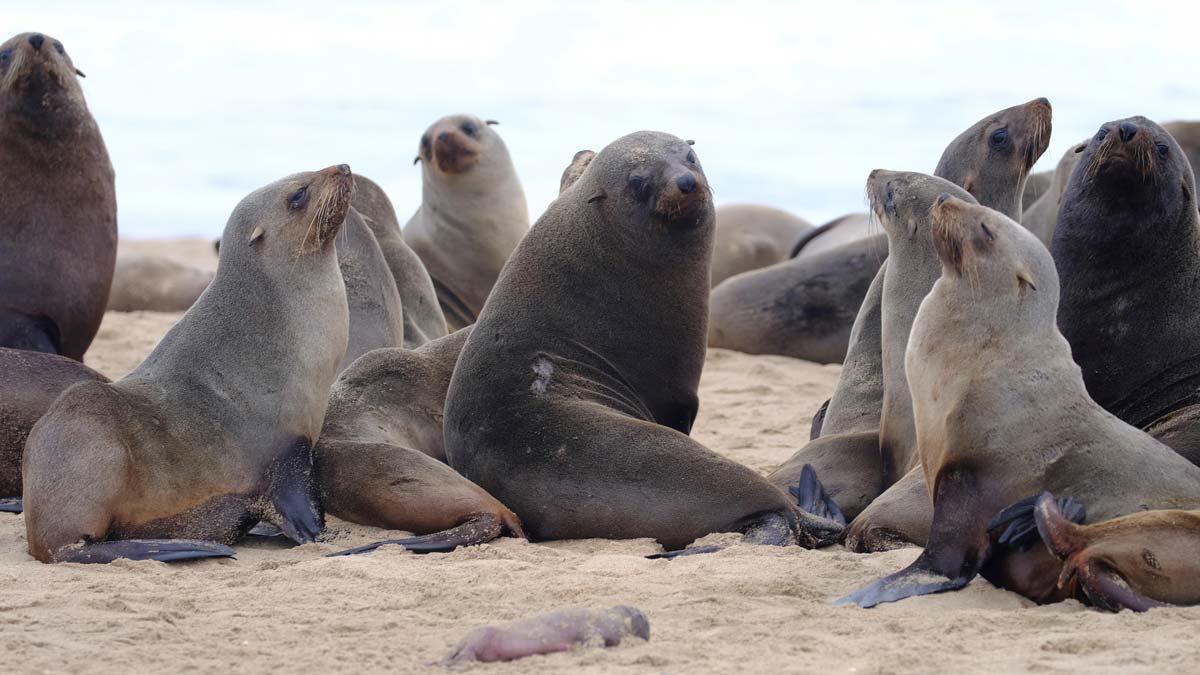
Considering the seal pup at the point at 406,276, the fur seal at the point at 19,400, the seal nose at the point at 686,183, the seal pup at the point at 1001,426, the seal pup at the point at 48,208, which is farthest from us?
the seal pup at the point at 406,276

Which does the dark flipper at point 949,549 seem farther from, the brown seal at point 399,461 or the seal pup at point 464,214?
the seal pup at point 464,214

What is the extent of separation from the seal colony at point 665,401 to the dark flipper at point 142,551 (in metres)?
0.01

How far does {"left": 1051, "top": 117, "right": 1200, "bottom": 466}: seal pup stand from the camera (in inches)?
236

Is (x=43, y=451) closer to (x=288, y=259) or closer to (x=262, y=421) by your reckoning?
(x=262, y=421)

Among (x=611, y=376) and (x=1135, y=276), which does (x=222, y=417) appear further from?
(x=1135, y=276)

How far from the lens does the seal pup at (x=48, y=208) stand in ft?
26.5

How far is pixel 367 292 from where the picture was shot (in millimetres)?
7969

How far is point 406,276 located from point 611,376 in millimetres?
2862

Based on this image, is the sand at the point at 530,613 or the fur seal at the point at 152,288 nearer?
the sand at the point at 530,613

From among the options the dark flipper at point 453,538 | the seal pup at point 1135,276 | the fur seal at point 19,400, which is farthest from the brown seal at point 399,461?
the seal pup at point 1135,276

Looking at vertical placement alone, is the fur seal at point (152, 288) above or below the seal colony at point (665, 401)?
below

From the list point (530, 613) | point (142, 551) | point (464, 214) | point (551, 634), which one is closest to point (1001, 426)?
point (530, 613)

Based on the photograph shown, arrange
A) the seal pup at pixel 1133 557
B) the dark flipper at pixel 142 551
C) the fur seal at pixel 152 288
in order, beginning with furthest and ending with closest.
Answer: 1. the fur seal at pixel 152 288
2. the dark flipper at pixel 142 551
3. the seal pup at pixel 1133 557

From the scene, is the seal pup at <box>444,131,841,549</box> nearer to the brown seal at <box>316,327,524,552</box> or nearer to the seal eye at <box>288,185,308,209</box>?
the brown seal at <box>316,327,524,552</box>
